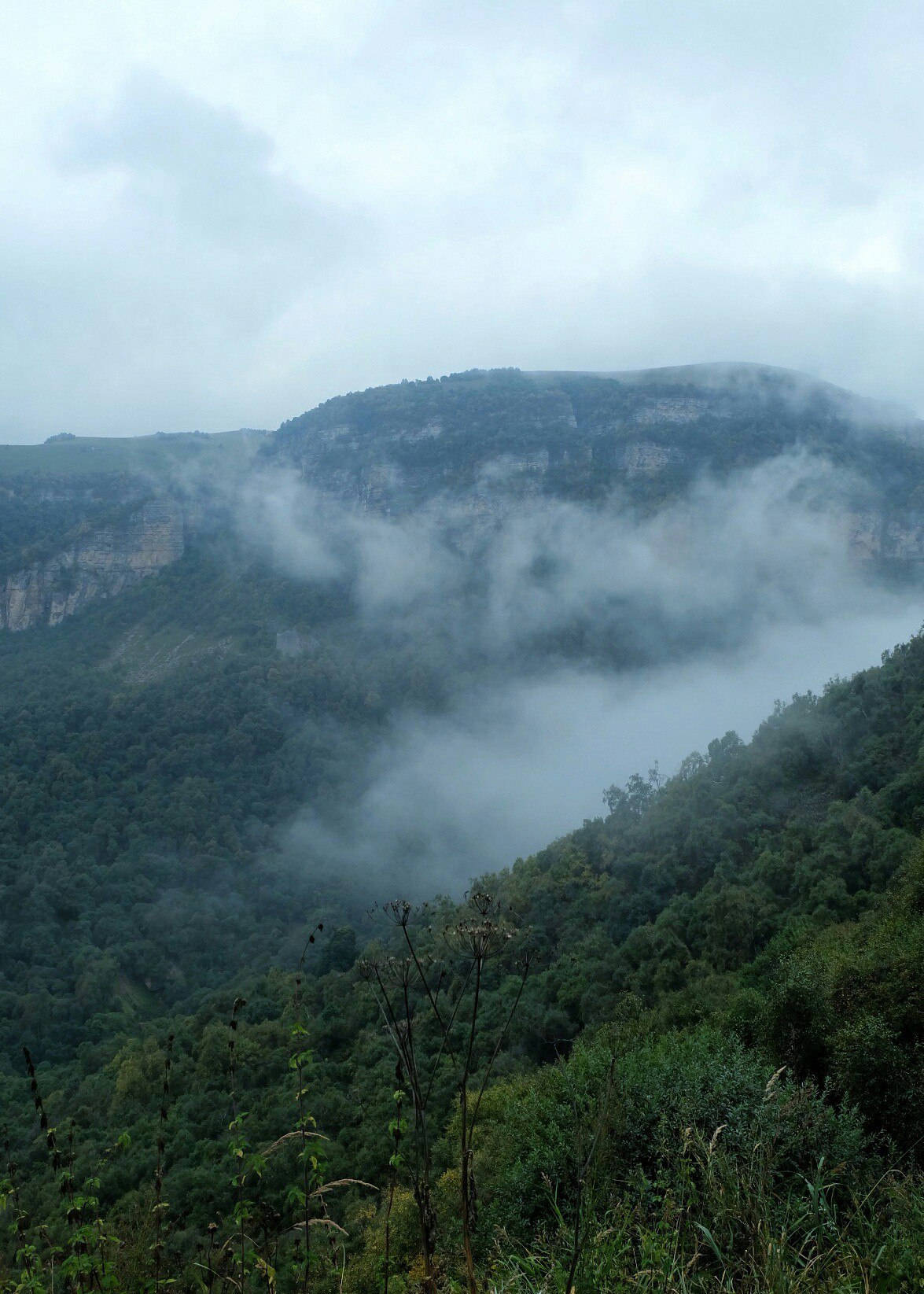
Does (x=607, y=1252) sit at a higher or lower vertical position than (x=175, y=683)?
higher

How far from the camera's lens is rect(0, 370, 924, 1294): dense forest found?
13.2ft

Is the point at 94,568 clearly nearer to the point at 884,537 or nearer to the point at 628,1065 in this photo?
the point at 884,537

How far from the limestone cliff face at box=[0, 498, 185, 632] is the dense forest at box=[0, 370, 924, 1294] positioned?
281 cm

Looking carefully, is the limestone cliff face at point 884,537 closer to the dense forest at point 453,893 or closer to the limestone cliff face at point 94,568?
the dense forest at point 453,893

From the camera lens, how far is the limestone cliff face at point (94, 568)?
12306 cm

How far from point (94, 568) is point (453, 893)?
93770 mm

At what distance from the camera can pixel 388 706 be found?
119375 mm

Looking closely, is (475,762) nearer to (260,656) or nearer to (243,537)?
(260,656)

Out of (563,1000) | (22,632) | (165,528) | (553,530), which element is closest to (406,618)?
(553,530)

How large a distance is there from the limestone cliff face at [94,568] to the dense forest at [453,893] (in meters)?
2.81

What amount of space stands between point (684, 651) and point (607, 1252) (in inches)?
5744

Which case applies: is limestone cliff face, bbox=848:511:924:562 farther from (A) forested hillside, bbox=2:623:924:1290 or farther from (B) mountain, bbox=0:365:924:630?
(A) forested hillside, bbox=2:623:924:1290

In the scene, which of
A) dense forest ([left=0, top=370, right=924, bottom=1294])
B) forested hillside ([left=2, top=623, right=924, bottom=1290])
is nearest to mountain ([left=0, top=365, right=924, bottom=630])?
dense forest ([left=0, top=370, right=924, bottom=1294])

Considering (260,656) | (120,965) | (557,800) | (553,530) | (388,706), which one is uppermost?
(553,530)
